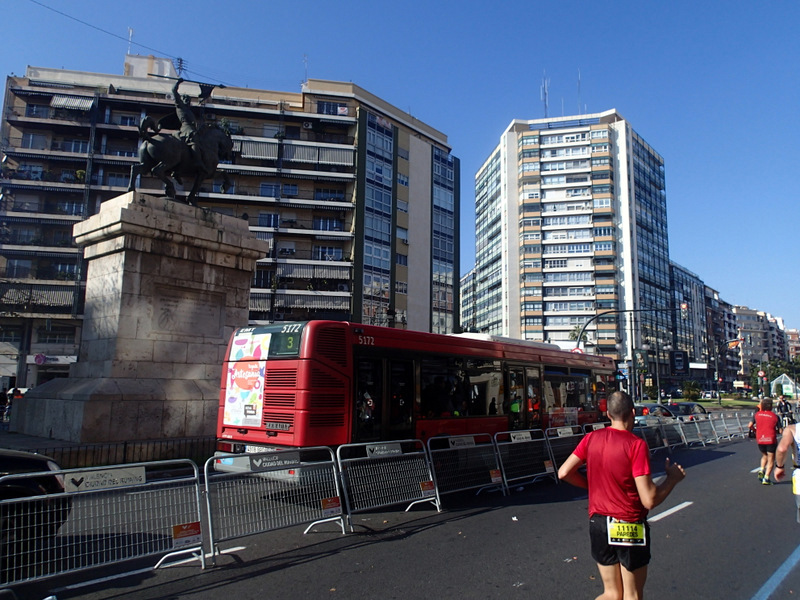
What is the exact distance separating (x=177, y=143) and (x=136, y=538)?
12.1 m

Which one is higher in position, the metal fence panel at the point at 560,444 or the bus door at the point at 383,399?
the bus door at the point at 383,399

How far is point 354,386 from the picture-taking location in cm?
926

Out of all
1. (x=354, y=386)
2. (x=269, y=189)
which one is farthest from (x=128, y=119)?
(x=354, y=386)

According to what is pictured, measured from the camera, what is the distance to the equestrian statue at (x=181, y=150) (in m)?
14.6

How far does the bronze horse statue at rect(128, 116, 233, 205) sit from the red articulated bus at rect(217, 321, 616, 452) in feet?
21.9

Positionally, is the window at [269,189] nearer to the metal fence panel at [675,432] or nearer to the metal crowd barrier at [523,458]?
the metal fence panel at [675,432]

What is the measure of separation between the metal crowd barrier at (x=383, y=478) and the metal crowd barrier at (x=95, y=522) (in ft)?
6.79

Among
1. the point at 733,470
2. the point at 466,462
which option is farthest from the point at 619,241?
the point at 466,462

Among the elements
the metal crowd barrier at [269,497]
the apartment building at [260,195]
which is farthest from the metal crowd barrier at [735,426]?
the apartment building at [260,195]

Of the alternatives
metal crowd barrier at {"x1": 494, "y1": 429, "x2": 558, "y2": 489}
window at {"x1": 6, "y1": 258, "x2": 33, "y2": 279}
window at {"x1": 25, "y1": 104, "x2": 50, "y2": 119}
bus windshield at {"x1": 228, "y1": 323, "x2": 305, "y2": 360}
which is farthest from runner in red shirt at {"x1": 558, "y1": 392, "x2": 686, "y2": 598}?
window at {"x1": 25, "y1": 104, "x2": 50, "y2": 119}

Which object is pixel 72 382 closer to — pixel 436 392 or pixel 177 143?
pixel 177 143

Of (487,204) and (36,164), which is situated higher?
(487,204)

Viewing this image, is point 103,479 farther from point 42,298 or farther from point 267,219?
point 267,219

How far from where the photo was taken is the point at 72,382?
516 inches
